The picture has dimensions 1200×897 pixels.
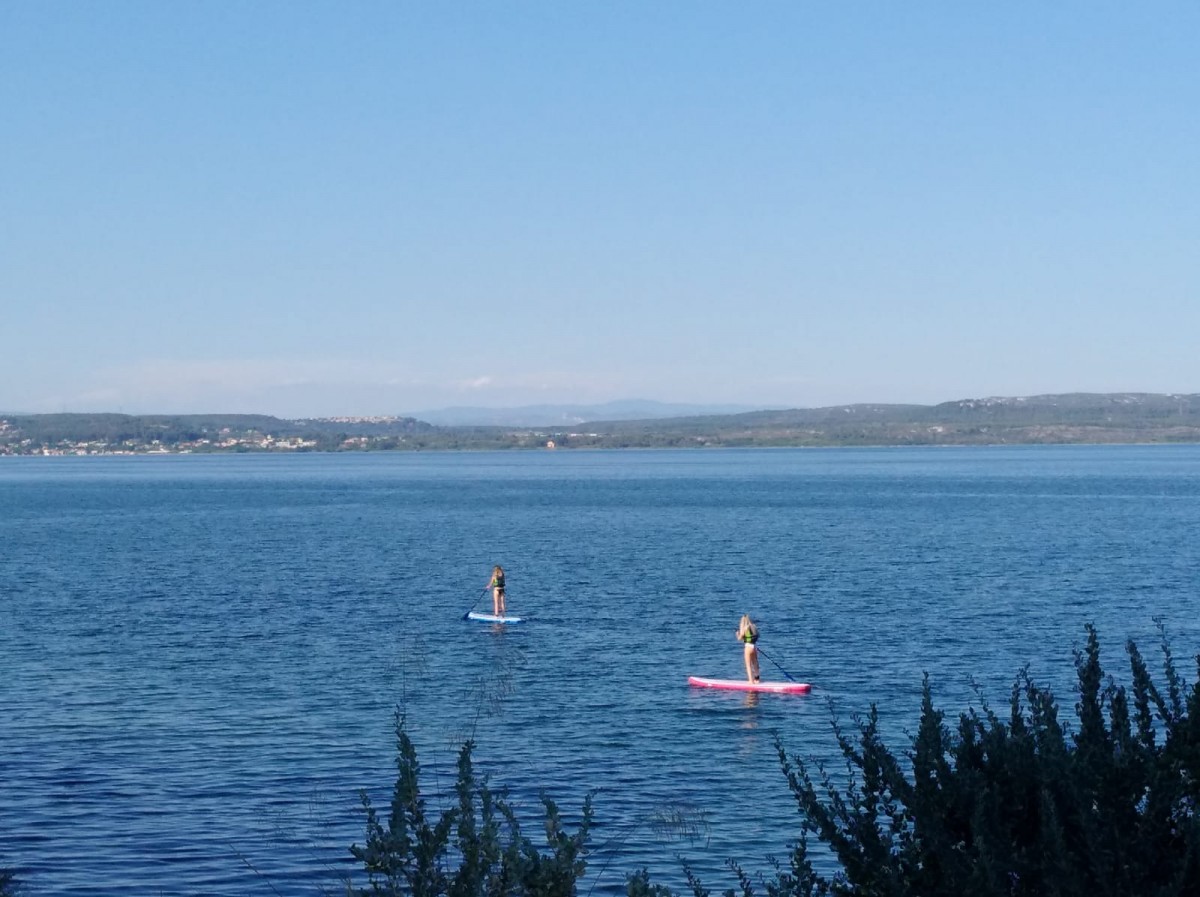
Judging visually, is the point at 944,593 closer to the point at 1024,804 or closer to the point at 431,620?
the point at 431,620

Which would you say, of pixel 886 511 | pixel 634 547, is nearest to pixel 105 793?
pixel 634 547

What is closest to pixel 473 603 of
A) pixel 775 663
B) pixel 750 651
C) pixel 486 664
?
pixel 486 664

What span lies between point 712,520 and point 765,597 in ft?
159

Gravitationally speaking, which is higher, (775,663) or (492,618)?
(492,618)

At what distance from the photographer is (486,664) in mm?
36219

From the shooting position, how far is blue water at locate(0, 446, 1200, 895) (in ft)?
68.8

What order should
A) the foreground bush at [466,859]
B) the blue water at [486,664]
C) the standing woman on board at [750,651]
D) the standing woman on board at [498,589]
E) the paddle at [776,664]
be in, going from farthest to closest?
the standing woman on board at [498,589]
the paddle at [776,664]
the standing woman on board at [750,651]
the blue water at [486,664]
the foreground bush at [466,859]

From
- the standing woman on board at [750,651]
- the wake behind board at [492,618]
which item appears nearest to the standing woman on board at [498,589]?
the wake behind board at [492,618]

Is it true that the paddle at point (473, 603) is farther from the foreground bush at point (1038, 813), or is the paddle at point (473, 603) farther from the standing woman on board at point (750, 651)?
the foreground bush at point (1038, 813)

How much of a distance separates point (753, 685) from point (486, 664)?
7.52 metres

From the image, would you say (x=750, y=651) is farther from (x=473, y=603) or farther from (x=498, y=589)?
(x=473, y=603)

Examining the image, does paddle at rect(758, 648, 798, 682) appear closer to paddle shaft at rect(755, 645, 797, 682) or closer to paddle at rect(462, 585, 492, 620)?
paddle shaft at rect(755, 645, 797, 682)

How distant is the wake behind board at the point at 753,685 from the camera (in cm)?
3162

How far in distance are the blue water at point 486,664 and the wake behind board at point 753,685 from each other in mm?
443
